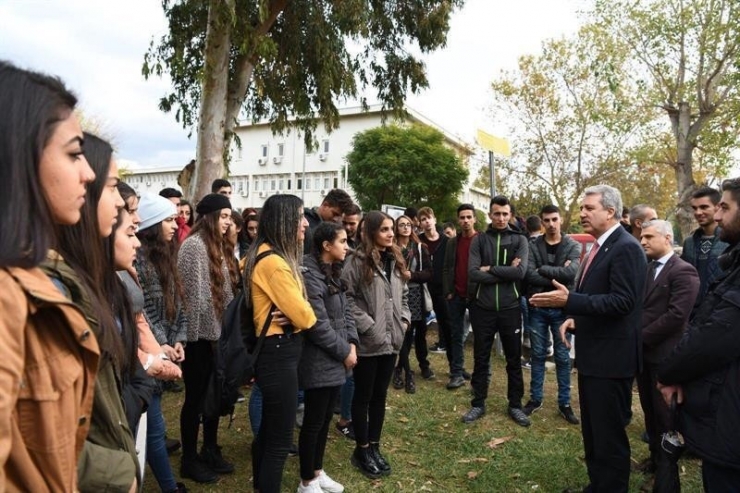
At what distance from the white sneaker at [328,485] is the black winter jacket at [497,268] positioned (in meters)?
2.59

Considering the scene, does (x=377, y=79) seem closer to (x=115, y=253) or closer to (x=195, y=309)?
(x=195, y=309)

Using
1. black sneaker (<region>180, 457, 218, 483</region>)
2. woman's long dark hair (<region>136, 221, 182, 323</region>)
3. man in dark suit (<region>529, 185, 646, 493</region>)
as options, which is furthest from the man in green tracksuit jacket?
woman's long dark hair (<region>136, 221, 182, 323</region>)

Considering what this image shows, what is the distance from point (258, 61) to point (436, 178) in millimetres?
24273

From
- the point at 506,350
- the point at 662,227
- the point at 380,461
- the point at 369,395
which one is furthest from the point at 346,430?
the point at 662,227

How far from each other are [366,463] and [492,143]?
4422 millimetres

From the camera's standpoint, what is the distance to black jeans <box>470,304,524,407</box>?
542cm

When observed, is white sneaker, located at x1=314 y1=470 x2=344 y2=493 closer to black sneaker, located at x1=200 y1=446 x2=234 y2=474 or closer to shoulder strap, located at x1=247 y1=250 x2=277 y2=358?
black sneaker, located at x1=200 y1=446 x2=234 y2=474

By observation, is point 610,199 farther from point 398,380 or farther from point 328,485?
point 398,380

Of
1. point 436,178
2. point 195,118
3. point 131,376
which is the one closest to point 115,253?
point 131,376

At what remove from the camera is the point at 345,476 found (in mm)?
4027

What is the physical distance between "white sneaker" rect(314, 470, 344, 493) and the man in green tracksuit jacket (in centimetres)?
198

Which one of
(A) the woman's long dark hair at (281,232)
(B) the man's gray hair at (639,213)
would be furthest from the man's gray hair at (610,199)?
(B) the man's gray hair at (639,213)

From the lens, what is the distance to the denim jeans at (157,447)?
315 centimetres

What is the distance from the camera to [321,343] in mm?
3412
